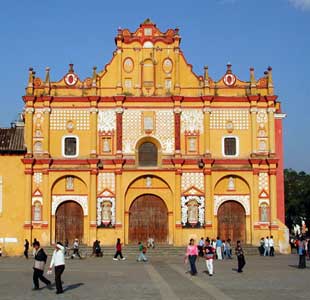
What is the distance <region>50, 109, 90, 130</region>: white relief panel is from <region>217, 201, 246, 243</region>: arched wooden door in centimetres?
1229

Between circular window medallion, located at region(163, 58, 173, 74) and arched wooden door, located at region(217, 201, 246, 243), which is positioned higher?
circular window medallion, located at region(163, 58, 173, 74)

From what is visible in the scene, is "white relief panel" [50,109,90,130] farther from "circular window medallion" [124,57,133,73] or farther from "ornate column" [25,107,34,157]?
"circular window medallion" [124,57,133,73]

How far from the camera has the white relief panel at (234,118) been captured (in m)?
49.7

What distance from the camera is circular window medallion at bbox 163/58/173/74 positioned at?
165ft

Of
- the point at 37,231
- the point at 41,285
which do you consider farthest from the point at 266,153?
the point at 41,285

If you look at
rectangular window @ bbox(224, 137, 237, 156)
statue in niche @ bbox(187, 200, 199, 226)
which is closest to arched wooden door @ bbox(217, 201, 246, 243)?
statue in niche @ bbox(187, 200, 199, 226)

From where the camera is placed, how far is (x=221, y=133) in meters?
49.5

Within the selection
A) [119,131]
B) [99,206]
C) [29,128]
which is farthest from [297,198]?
[29,128]

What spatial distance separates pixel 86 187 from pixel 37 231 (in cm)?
480

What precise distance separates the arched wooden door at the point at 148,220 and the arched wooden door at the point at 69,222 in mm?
3790

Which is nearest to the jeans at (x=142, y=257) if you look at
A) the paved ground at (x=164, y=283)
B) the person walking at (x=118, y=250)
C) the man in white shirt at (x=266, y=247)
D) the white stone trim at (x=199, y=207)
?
the person walking at (x=118, y=250)

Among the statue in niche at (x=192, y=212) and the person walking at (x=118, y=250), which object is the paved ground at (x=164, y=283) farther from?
the statue in niche at (x=192, y=212)

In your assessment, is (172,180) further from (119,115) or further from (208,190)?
(119,115)

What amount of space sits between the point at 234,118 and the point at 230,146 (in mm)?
2158
